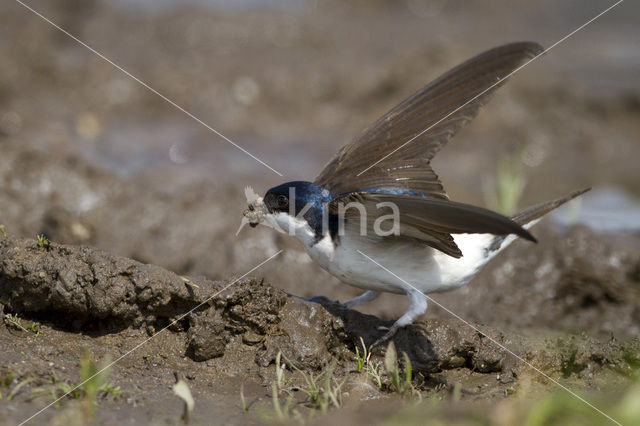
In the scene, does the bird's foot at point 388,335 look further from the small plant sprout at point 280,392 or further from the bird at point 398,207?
the small plant sprout at point 280,392

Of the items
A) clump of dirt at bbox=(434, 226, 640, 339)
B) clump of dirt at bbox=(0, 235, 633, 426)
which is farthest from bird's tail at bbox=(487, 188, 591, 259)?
clump of dirt at bbox=(434, 226, 640, 339)

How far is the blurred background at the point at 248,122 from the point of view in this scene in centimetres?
592

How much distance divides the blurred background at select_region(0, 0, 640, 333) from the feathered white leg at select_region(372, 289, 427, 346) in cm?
154

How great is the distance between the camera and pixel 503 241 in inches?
162

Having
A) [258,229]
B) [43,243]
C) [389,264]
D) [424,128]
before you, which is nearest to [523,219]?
[424,128]

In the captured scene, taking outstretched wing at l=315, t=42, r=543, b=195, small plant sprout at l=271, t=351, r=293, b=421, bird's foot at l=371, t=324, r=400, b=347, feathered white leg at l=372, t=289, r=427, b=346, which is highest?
outstretched wing at l=315, t=42, r=543, b=195

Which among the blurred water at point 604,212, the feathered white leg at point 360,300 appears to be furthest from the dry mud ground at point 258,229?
the blurred water at point 604,212

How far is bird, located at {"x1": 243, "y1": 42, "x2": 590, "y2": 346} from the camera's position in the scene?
3584mm

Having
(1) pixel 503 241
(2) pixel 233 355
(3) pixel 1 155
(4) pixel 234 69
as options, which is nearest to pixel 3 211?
(3) pixel 1 155

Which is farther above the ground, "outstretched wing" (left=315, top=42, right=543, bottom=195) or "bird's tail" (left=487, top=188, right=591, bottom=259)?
"outstretched wing" (left=315, top=42, right=543, bottom=195)

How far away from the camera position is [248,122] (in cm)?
936

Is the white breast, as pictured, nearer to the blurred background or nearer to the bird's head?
the bird's head

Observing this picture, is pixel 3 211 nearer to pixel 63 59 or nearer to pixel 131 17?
pixel 63 59

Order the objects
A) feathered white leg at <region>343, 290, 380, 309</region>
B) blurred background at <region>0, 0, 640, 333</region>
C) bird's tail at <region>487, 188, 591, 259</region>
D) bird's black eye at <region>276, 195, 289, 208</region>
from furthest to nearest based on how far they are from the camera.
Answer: blurred background at <region>0, 0, 640, 333</region> < bird's tail at <region>487, 188, 591, 259</region> < feathered white leg at <region>343, 290, 380, 309</region> < bird's black eye at <region>276, 195, 289, 208</region>
